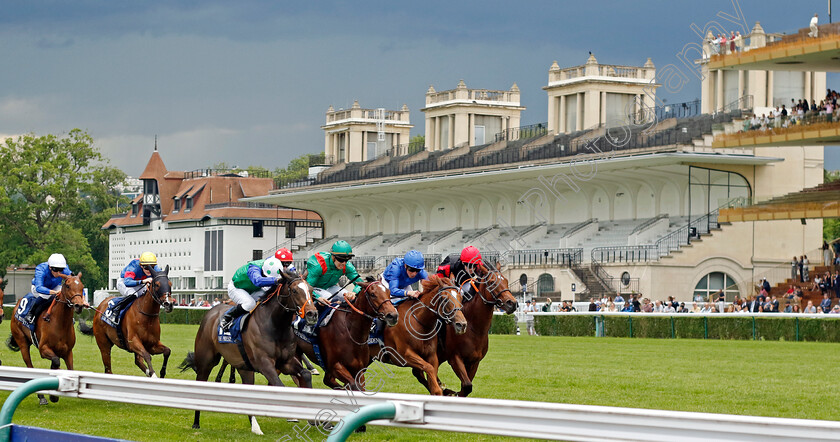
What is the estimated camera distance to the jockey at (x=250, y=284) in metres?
11.3

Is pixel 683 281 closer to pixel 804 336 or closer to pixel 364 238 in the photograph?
pixel 804 336

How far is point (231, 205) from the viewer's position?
7250cm

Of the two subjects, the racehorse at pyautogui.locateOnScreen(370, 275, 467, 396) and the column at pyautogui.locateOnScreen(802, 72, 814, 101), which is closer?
the racehorse at pyautogui.locateOnScreen(370, 275, 467, 396)

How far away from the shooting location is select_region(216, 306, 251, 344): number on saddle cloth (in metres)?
11.5

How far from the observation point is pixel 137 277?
52.1ft

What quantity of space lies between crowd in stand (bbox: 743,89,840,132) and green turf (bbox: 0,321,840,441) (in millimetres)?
12997

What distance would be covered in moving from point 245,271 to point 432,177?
45.6 metres

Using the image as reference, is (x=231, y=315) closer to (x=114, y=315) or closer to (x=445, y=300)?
(x=445, y=300)

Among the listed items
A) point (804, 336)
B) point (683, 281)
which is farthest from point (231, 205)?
point (804, 336)

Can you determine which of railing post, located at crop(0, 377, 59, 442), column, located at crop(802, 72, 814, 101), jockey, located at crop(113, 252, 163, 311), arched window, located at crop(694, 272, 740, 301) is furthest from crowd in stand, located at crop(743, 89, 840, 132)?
railing post, located at crop(0, 377, 59, 442)

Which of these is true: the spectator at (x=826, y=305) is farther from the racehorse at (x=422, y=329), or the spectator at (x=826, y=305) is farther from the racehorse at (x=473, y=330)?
the racehorse at (x=422, y=329)

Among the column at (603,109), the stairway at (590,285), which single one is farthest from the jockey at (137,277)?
the column at (603,109)

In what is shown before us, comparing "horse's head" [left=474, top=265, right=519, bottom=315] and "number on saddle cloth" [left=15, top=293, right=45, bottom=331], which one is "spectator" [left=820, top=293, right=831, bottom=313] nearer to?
"horse's head" [left=474, top=265, right=519, bottom=315]

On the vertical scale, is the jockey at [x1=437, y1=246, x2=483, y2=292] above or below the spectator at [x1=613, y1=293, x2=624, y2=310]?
above
